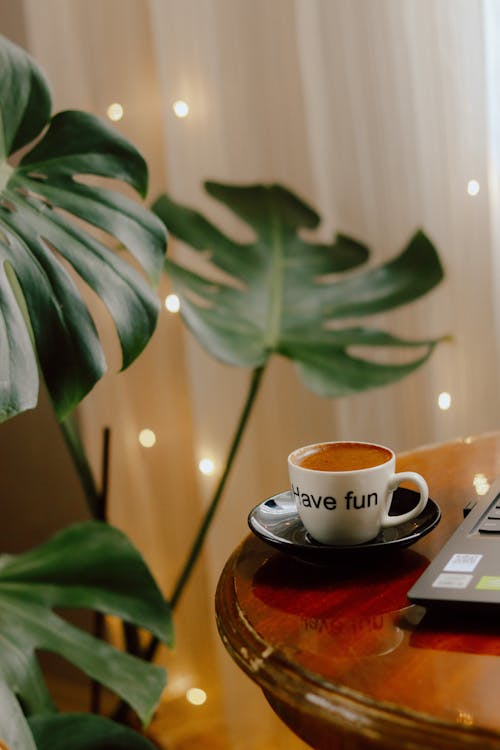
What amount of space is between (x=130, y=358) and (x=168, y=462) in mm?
864

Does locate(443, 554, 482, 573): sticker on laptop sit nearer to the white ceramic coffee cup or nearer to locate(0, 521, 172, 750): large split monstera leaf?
the white ceramic coffee cup

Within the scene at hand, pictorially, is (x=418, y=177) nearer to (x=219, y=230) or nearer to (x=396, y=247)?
(x=396, y=247)

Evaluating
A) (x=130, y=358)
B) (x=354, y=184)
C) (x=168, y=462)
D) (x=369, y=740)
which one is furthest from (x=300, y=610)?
(x=168, y=462)

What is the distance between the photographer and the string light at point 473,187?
139cm

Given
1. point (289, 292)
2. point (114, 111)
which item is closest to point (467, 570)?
point (289, 292)

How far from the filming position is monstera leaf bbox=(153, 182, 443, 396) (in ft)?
4.38

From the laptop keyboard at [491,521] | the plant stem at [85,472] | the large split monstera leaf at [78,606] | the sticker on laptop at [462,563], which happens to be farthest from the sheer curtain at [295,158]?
the sticker on laptop at [462,563]

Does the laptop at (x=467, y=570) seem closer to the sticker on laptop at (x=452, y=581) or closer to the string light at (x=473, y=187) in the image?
the sticker on laptop at (x=452, y=581)

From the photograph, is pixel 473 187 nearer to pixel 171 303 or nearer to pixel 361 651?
pixel 171 303

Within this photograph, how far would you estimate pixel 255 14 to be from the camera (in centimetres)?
145

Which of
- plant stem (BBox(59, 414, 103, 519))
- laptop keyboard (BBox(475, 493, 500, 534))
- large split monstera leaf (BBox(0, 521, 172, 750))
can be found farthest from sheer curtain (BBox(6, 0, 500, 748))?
laptop keyboard (BBox(475, 493, 500, 534))

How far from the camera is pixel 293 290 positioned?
142cm

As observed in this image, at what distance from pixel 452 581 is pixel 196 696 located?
49.8 inches

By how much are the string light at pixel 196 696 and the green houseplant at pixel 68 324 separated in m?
0.75
